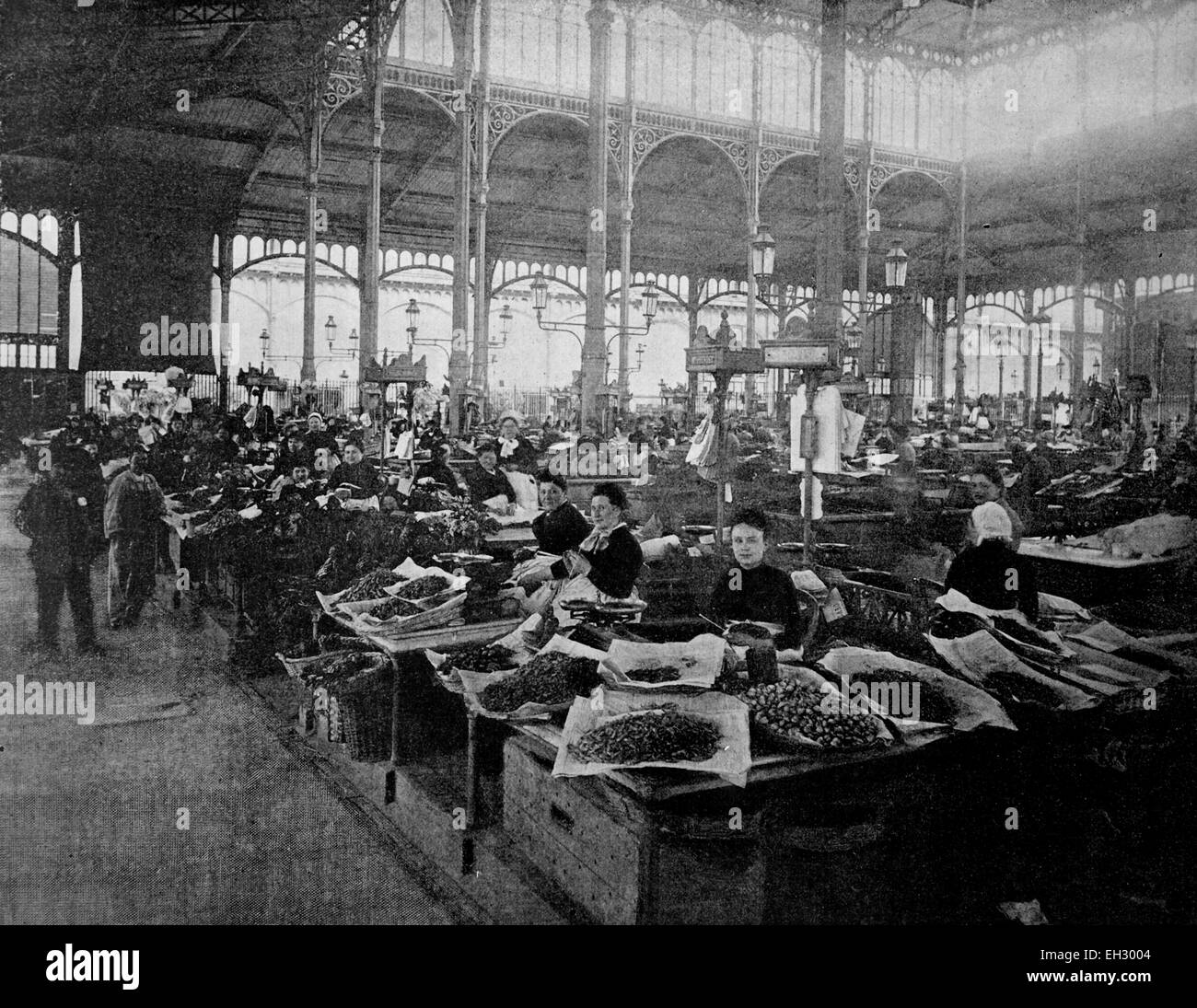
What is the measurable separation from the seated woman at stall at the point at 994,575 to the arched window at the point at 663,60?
803 inches

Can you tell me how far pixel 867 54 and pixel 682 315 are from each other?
14.3m

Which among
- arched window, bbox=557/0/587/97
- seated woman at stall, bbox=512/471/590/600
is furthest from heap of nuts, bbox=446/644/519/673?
arched window, bbox=557/0/587/97

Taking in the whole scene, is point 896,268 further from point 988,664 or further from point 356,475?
point 988,664

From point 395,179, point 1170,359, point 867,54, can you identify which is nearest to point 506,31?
point 395,179

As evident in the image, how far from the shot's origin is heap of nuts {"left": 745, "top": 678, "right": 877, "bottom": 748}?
9.52 feet

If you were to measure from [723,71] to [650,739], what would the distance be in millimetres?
23911

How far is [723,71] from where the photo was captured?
77.1 ft

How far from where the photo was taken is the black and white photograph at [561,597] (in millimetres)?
3182

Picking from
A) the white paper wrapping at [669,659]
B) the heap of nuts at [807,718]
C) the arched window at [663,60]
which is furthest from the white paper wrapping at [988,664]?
the arched window at [663,60]

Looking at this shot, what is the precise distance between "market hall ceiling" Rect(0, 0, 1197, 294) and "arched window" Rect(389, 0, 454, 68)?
1.41 m

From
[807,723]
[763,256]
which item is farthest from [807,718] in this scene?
[763,256]

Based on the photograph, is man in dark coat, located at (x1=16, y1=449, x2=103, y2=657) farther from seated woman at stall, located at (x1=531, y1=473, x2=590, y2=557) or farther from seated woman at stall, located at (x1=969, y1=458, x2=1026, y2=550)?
seated woman at stall, located at (x1=969, y1=458, x2=1026, y2=550)

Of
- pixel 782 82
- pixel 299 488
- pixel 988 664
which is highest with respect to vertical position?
pixel 782 82

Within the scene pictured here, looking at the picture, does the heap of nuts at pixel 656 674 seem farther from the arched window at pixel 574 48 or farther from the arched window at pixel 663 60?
the arched window at pixel 663 60
